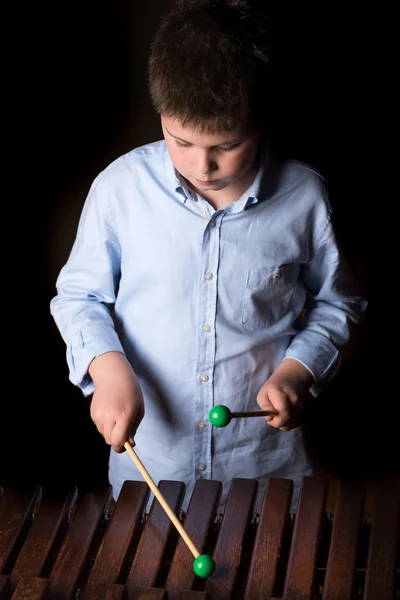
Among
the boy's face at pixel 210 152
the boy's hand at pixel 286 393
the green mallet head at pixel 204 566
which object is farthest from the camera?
the boy's hand at pixel 286 393

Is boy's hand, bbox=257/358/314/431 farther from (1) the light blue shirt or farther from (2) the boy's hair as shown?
(2) the boy's hair

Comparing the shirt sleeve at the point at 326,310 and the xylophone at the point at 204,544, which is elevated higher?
the shirt sleeve at the point at 326,310

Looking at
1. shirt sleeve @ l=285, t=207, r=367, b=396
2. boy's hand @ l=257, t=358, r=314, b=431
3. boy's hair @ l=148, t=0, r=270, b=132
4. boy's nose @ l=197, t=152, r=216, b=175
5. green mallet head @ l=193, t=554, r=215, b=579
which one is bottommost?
green mallet head @ l=193, t=554, r=215, b=579

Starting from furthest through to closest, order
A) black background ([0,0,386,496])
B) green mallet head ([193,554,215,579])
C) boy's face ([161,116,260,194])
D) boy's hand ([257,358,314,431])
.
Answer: black background ([0,0,386,496]), boy's hand ([257,358,314,431]), boy's face ([161,116,260,194]), green mallet head ([193,554,215,579])

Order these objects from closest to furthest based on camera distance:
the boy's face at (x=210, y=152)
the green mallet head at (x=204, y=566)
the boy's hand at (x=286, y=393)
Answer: the green mallet head at (x=204, y=566) → the boy's face at (x=210, y=152) → the boy's hand at (x=286, y=393)

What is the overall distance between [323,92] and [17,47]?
0.72m

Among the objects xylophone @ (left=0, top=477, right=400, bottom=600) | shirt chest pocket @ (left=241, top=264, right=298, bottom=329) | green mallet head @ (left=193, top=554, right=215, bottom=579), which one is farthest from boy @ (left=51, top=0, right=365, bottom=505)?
green mallet head @ (left=193, top=554, right=215, bottom=579)

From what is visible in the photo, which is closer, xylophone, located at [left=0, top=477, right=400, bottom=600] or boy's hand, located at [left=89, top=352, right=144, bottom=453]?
xylophone, located at [left=0, top=477, right=400, bottom=600]

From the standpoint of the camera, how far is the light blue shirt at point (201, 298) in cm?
156

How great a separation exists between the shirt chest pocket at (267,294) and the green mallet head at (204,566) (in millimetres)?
500

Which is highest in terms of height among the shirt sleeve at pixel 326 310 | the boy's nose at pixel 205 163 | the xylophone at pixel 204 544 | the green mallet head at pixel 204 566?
the boy's nose at pixel 205 163

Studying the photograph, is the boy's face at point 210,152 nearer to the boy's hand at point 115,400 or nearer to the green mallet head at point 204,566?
the boy's hand at point 115,400

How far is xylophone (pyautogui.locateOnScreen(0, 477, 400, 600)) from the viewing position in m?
1.27

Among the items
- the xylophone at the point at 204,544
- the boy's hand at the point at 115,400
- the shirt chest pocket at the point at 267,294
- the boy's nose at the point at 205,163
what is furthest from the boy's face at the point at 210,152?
the xylophone at the point at 204,544
